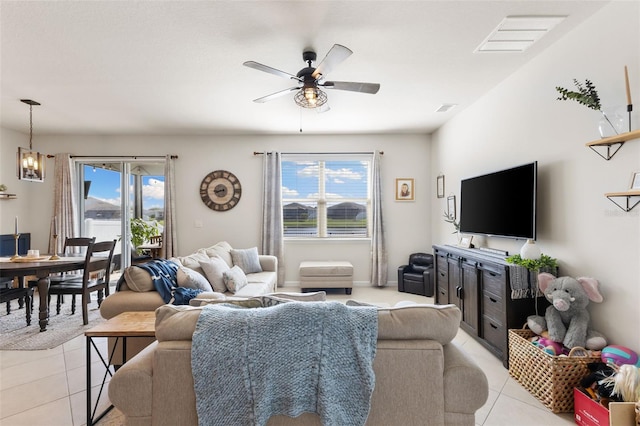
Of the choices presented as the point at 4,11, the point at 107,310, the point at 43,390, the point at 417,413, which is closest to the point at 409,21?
the point at 417,413

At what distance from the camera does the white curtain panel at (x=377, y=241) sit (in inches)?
218

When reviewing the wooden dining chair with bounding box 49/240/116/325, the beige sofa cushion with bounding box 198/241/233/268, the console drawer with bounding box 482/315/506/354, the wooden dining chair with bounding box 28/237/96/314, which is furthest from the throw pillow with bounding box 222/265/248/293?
the console drawer with bounding box 482/315/506/354

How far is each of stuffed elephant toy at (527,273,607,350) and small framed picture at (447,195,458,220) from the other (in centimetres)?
241

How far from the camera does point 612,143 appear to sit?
2.10 metres

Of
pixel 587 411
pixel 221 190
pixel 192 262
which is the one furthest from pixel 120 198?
pixel 587 411

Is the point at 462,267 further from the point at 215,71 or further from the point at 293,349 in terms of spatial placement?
the point at 215,71

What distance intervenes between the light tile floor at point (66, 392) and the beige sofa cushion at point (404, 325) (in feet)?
3.68

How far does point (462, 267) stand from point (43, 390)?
12.2ft

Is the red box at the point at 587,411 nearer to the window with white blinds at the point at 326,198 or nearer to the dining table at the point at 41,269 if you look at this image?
the window with white blinds at the point at 326,198

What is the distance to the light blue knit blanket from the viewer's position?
3.99ft

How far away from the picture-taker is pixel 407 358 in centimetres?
130

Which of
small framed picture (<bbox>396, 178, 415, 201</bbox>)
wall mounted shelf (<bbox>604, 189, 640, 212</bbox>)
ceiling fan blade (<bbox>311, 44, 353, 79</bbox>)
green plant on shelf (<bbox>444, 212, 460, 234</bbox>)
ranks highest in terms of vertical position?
ceiling fan blade (<bbox>311, 44, 353, 79</bbox>)

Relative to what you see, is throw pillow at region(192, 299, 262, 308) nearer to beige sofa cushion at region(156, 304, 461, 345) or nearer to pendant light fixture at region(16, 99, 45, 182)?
beige sofa cushion at region(156, 304, 461, 345)

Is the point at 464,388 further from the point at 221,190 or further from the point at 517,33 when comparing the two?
the point at 221,190
